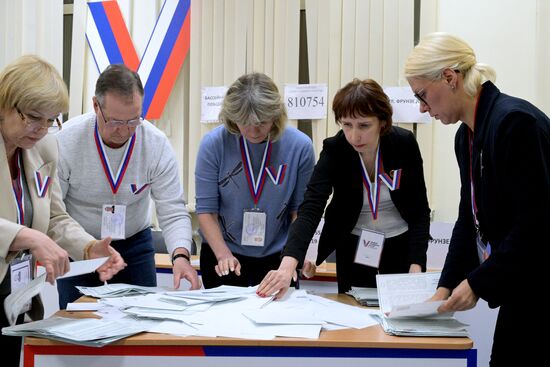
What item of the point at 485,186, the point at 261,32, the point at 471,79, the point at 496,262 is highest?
the point at 261,32

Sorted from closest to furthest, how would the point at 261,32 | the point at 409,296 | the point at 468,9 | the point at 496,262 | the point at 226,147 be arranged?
1. the point at 496,262
2. the point at 409,296
3. the point at 226,147
4. the point at 468,9
5. the point at 261,32

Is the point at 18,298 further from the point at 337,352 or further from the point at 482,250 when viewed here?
the point at 482,250

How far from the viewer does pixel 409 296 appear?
183 cm

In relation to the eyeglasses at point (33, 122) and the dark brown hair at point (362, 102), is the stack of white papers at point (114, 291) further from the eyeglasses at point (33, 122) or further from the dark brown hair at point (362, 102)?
the dark brown hair at point (362, 102)

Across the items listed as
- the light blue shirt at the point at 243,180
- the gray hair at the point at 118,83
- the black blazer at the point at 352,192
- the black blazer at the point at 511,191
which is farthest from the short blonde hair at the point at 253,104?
the black blazer at the point at 511,191

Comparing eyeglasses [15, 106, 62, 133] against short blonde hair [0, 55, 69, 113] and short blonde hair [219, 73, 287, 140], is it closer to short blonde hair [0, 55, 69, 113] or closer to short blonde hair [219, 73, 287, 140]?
short blonde hair [0, 55, 69, 113]

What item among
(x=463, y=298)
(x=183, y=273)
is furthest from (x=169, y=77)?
(x=463, y=298)

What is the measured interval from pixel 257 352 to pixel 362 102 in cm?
96

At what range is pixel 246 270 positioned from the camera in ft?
8.14

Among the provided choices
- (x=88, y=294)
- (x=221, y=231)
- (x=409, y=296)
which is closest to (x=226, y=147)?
(x=221, y=231)

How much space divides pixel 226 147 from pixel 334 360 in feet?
3.63

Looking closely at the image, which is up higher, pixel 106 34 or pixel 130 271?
pixel 106 34

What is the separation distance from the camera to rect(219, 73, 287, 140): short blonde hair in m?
2.26

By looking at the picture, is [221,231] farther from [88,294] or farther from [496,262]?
[496,262]
